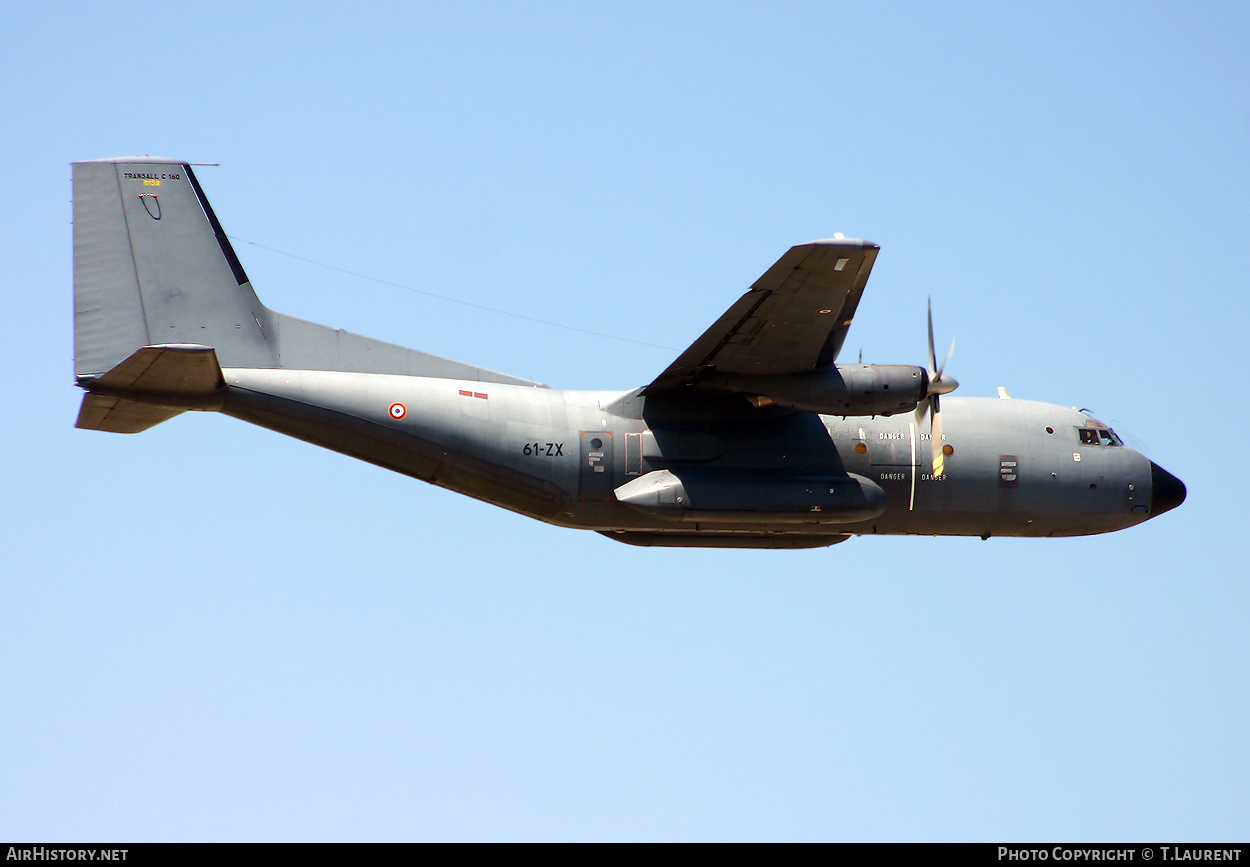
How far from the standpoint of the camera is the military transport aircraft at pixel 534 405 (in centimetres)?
2242

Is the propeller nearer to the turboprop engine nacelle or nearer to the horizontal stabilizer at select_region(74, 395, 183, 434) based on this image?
the turboprop engine nacelle

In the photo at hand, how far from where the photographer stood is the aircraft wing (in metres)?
20.2

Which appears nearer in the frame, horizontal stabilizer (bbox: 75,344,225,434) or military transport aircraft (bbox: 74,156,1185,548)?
horizontal stabilizer (bbox: 75,344,225,434)

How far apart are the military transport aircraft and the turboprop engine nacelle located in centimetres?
3

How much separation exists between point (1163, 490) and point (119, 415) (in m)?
18.8

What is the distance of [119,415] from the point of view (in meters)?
22.8

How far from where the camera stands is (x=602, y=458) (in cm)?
2327

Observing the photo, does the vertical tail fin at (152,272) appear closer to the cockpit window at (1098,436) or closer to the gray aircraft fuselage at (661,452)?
the gray aircraft fuselage at (661,452)

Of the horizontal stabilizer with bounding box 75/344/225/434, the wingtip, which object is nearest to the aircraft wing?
the wingtip

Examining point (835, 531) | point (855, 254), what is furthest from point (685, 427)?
point (855, 254)

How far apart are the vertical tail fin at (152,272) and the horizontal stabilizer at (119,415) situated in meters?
0.53

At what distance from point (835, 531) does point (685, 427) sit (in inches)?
131

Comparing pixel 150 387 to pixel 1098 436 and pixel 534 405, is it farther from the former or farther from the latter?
pixel 1098 436

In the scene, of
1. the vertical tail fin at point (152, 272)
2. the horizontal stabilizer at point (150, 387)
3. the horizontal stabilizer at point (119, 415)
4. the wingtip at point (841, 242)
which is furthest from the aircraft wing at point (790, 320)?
the horizontal stabilizer at point (119, 415)
